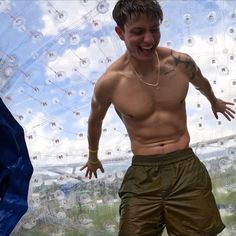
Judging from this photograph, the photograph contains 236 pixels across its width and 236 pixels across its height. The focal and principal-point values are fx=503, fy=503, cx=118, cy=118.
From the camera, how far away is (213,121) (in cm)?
177

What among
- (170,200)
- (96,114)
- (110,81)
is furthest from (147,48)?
(170,200)

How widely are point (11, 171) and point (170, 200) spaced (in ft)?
1.34

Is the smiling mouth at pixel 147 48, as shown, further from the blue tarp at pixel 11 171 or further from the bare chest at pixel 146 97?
the blue tarp at pixel 11 171

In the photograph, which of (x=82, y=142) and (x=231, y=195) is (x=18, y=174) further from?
(x=231, y=195)

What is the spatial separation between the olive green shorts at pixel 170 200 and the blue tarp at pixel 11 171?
31cm

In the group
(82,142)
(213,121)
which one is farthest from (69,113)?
(213,121)

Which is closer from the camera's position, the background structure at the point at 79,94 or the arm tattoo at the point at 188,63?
the arm tattoo at the point at 188,63

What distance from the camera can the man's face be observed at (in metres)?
1.18

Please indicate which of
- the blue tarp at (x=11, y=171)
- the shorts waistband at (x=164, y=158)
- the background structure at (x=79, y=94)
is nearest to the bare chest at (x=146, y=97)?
the shorts waistband at (x=164, y=158)

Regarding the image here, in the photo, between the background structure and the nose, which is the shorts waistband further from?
the background structure

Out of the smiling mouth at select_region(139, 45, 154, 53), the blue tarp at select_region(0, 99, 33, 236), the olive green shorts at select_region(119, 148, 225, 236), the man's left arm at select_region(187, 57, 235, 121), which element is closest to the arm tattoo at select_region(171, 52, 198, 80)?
the man's left arm at select_region(187, 57, 235, 121)

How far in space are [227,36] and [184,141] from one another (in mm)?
642

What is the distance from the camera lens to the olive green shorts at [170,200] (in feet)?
4.00

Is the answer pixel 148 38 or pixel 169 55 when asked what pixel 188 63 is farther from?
pixel 148 38
